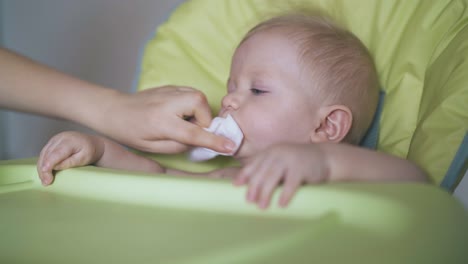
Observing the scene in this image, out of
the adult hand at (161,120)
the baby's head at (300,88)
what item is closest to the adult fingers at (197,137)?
the adult hand at (161,120)

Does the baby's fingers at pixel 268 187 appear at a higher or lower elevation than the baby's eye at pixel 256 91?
lower

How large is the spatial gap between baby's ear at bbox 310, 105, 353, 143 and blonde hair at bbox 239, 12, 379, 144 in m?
0.02

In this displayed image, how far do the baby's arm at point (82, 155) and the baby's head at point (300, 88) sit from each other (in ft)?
0.63

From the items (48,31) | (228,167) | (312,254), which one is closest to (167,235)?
(312,254)

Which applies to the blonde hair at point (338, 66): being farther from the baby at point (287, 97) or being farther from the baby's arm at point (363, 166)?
the baby's arm at point (363, 166)

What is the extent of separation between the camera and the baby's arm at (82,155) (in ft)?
2.37

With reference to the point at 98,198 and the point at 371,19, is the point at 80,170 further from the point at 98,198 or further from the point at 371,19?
the point at 371,19

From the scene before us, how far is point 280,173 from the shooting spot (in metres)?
0.54

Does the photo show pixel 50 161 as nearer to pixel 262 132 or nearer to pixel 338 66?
pixel 262 132

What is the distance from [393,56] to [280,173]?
0.50 metres

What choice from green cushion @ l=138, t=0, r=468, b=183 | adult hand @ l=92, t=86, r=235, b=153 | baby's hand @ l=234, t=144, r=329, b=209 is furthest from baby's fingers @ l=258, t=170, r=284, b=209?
green cushion @ l=138, t=0, r=468, b=183

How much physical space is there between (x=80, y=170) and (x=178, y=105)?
17 centimetres

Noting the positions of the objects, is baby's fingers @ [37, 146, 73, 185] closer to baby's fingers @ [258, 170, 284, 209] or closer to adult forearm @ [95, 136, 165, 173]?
adult forearm @ [95, 136, 165, 173]

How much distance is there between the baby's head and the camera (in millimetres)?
824
